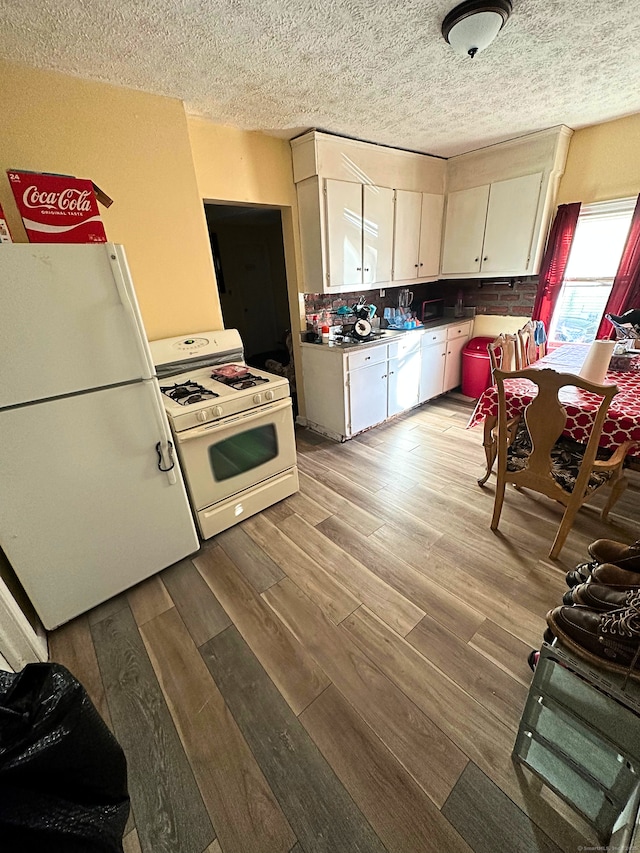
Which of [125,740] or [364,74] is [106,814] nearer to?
[125,740]

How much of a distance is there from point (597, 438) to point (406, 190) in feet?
9.59

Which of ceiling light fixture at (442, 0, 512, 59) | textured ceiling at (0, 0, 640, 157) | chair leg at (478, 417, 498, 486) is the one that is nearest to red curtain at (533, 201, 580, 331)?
textured ceiling at (0, 0, 640, 157)

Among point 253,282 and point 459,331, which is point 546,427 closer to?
point 459,331

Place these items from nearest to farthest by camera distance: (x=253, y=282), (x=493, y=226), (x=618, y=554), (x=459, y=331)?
(x=618, y=554) < (x=493, y=226) < (x=459, y=331) < (x=253, y=282)

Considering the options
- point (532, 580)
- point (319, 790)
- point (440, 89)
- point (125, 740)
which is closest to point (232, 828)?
point (319, 790)

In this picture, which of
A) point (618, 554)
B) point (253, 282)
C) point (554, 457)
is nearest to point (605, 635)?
point (618, 554)

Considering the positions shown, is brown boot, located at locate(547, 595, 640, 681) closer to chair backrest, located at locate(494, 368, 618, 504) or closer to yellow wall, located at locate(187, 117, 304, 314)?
chair backrest, located at locate(494, 368, 618, 504)

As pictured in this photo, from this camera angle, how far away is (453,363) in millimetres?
4016

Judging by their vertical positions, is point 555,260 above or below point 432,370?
above

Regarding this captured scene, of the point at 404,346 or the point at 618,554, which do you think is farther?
the point at 404,346

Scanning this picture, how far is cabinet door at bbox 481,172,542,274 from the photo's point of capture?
10.2ft

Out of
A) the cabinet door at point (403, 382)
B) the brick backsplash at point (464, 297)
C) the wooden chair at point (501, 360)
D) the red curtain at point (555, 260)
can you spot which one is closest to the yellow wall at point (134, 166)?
the brick backsplash at point (464, 297)

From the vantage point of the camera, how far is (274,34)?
1480 millimetres

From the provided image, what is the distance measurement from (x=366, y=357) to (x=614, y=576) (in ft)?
7.79
